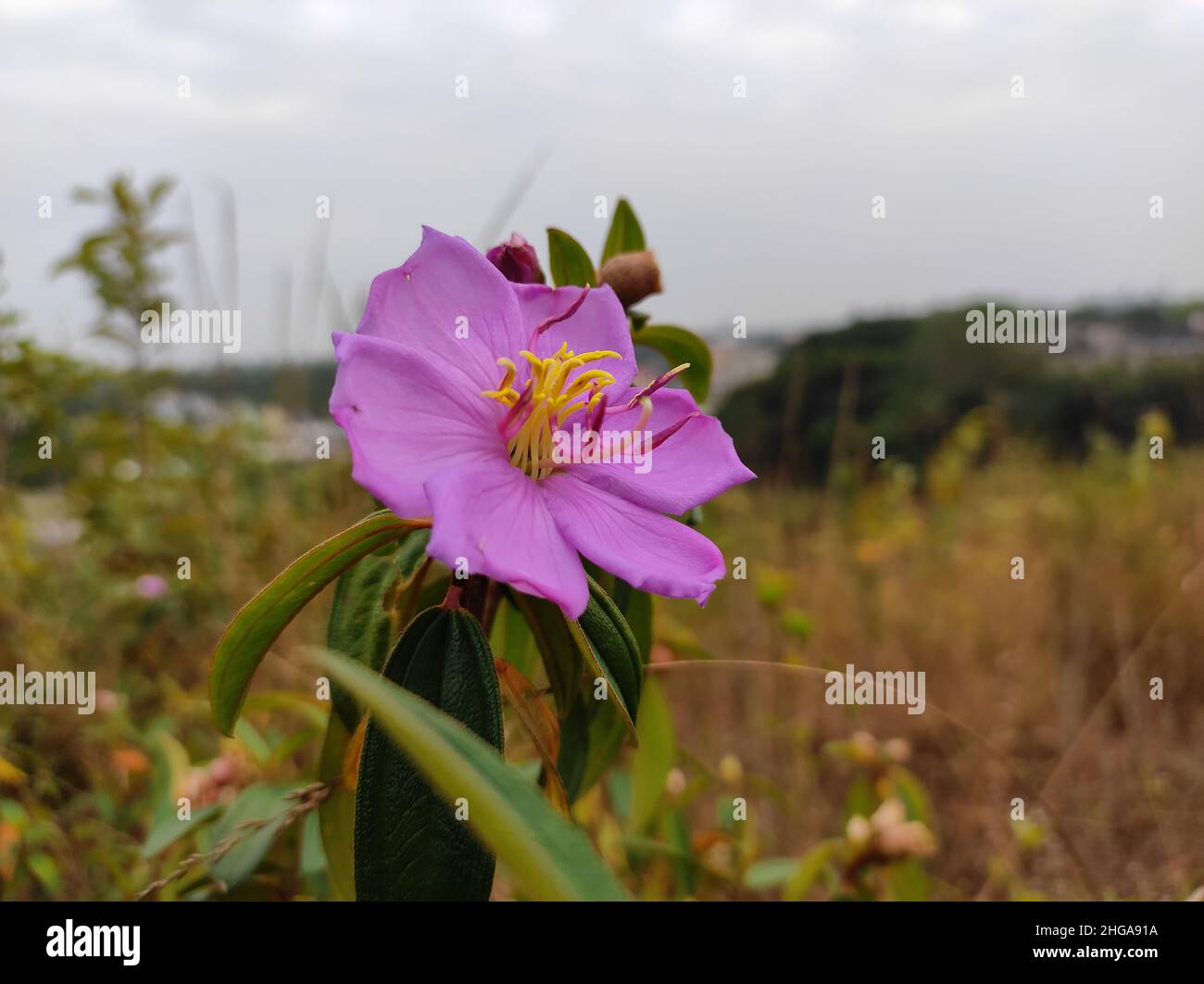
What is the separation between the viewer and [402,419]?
0.58 metres

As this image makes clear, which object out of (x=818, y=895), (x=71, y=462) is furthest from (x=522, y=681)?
(x=71, y=462)

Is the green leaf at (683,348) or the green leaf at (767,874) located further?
the green leaf at (767,874)

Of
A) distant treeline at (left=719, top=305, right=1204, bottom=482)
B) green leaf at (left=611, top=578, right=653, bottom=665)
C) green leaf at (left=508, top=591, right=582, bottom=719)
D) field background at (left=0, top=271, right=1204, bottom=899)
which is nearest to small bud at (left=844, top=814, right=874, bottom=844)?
field background at (left=0, top=271, right=1204, bottom=899)

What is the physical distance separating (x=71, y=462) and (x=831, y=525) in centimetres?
239

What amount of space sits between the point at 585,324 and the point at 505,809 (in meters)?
0.45

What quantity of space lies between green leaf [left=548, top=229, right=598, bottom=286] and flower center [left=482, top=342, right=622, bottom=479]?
0.17 meters

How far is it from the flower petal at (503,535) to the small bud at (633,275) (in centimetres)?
22

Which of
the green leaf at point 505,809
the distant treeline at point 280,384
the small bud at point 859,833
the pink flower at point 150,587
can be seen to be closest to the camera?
the green leaf at point 505,809

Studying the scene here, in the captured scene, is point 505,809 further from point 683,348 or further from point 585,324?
point 683,348

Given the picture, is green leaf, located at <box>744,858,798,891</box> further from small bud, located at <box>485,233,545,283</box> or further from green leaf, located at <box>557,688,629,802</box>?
small bud, located at <box>485,233,545,283</box>

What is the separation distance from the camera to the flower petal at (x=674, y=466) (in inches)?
25.7

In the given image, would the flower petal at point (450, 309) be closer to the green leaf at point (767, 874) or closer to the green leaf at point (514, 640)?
the green leaf at point (514, 640)

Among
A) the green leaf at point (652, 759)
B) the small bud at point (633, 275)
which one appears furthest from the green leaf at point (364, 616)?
the green leaf at point (652, 759)
